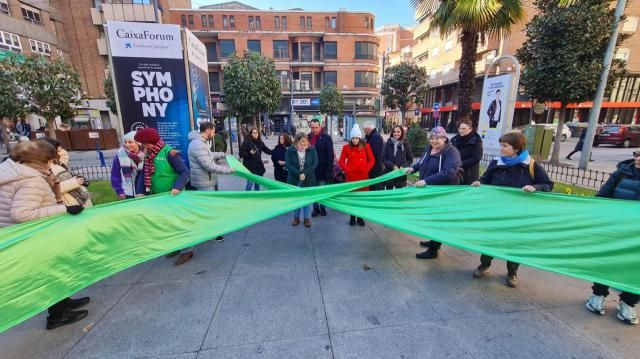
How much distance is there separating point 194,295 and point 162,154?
173cm

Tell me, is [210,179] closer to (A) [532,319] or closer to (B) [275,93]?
(A) [532,319]

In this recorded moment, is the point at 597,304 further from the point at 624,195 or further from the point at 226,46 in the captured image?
the point at 226,46

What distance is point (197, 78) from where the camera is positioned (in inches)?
248

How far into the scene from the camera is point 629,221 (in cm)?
219

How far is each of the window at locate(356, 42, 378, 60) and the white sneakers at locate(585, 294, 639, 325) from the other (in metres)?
38.3

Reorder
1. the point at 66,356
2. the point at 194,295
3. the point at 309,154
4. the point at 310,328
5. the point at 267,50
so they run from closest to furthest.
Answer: the point at 66,356
the point at 310,328
the point at 194,295
the point at 309,154
the point at 267,50

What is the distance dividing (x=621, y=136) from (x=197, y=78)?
24080 millimetres

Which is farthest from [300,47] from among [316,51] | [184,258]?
[184,258]

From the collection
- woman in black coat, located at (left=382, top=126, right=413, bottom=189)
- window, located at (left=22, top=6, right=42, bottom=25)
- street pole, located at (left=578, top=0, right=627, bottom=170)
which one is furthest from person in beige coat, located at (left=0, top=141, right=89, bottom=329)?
window, located at (left=22, top=6, right=42, bottom=25)

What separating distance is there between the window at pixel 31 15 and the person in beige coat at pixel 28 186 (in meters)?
34.6

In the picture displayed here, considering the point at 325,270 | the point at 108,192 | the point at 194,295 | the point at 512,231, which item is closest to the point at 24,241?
the point at 194,295

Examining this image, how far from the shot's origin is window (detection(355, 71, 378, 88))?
36775 millimetres

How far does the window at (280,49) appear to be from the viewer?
116ft

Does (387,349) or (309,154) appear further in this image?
(309,154)
